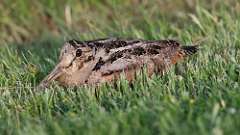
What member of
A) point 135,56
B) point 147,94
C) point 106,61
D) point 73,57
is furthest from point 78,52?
point 147,94

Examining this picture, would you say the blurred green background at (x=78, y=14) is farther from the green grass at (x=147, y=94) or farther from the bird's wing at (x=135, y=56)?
the bird's wing at (x=135, y=56)

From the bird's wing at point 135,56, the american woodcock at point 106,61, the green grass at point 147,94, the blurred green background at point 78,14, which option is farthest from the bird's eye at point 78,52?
the blurred green background at point 78,14

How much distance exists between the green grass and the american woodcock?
0.19 m

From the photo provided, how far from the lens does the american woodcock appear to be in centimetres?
538

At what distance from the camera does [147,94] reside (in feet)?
15.8

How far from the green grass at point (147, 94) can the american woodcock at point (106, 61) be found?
186mm

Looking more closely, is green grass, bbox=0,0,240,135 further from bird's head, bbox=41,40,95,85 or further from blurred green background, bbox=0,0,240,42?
blurred green background, bbox=0,0,240,42

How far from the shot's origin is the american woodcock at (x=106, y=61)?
5.38 m

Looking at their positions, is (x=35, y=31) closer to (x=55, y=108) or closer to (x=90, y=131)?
(x=55, y=108)

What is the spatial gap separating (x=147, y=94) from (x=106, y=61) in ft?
2.51

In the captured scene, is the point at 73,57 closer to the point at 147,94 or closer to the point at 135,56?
the point at 135,56

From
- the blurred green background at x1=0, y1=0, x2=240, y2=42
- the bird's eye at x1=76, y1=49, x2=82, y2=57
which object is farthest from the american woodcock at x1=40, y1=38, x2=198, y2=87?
the blurred green background at x1=0, y1=0, x2=240, y2=42

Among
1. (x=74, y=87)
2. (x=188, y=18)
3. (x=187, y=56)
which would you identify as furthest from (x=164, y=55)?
(x=188, y=18)

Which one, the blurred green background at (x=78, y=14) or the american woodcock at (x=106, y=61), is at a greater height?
the blurred green background at (x=78, y=14)
